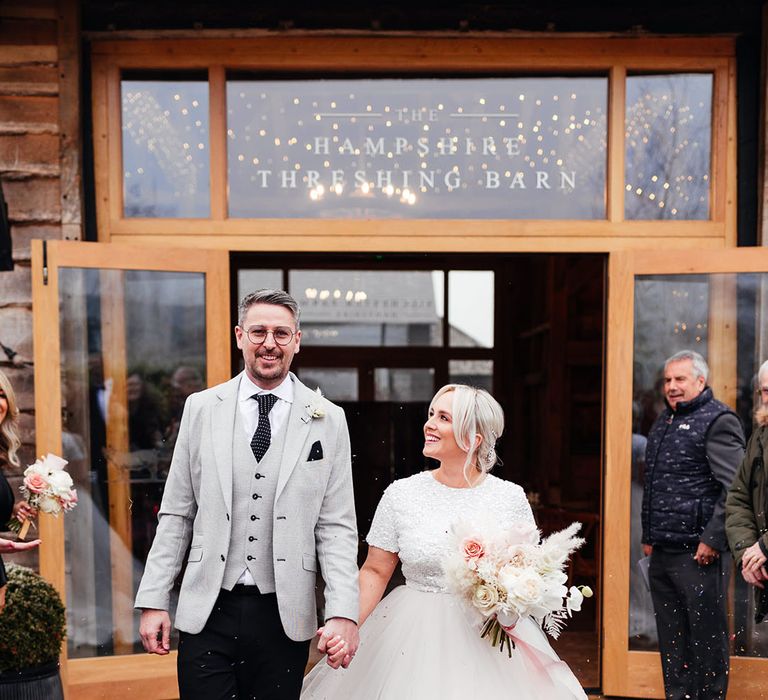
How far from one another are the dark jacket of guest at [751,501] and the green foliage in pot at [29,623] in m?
3.02

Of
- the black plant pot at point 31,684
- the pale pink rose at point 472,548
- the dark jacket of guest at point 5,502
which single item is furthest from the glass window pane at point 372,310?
the pale pink rose at point 472,548

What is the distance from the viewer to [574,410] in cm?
845

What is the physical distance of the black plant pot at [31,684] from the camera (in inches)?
133

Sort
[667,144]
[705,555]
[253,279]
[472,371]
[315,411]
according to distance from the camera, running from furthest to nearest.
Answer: [472,371]
[253,279]
[667,144]
[705,555]
[315,411]

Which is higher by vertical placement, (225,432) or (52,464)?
(225,432)

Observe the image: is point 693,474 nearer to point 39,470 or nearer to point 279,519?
point 279,519

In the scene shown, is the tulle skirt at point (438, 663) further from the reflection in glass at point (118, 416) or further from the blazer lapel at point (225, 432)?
the reflection in glass at point (118, 416)

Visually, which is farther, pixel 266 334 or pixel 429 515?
pixel 429 515

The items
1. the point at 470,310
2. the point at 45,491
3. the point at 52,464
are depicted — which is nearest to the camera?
the point at 45,491

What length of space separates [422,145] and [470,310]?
5030mm

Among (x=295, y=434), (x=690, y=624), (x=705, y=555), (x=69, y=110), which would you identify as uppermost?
(x=69, y=110)

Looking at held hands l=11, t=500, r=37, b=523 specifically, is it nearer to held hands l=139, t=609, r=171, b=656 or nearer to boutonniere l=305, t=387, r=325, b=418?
held hands l=139, t=609, r=171, b=656

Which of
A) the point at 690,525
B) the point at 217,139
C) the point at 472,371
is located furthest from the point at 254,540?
the point at 472,371

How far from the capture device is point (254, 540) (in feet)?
8.34
